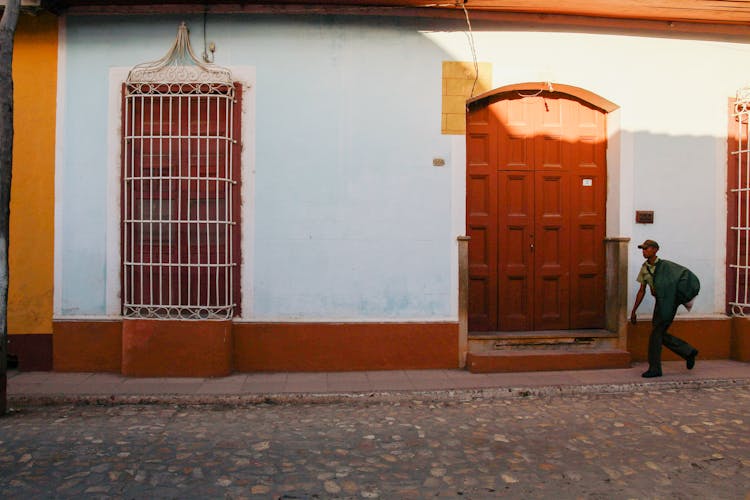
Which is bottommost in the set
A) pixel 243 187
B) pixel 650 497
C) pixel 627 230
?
pixel 650 497

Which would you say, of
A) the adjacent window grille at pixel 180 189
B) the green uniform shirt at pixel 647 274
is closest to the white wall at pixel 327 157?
the adjacent window grille at pixel 180 189

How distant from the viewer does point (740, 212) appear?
7.48 meters

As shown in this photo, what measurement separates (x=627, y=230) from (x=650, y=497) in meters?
4.17

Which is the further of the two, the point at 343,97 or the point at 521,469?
the point at 343,97

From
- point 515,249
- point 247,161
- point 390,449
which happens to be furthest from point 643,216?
point 247,161

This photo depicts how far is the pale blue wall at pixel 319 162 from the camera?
688 centimetres

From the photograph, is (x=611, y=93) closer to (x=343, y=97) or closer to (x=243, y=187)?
(x=343, y=97)

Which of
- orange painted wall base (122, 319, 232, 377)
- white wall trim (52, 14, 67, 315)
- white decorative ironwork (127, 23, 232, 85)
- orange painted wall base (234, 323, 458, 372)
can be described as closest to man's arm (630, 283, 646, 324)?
orange painted wall base (234, 323, 458, 372)

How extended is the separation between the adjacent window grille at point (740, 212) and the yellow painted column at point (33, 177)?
26.6ft

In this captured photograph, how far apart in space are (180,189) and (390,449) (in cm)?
386

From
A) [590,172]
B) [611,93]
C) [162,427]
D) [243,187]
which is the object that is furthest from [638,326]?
[162,427]

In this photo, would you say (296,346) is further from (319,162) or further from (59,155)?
(59,155)

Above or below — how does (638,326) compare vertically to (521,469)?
above

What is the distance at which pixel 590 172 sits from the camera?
24.7 feet
